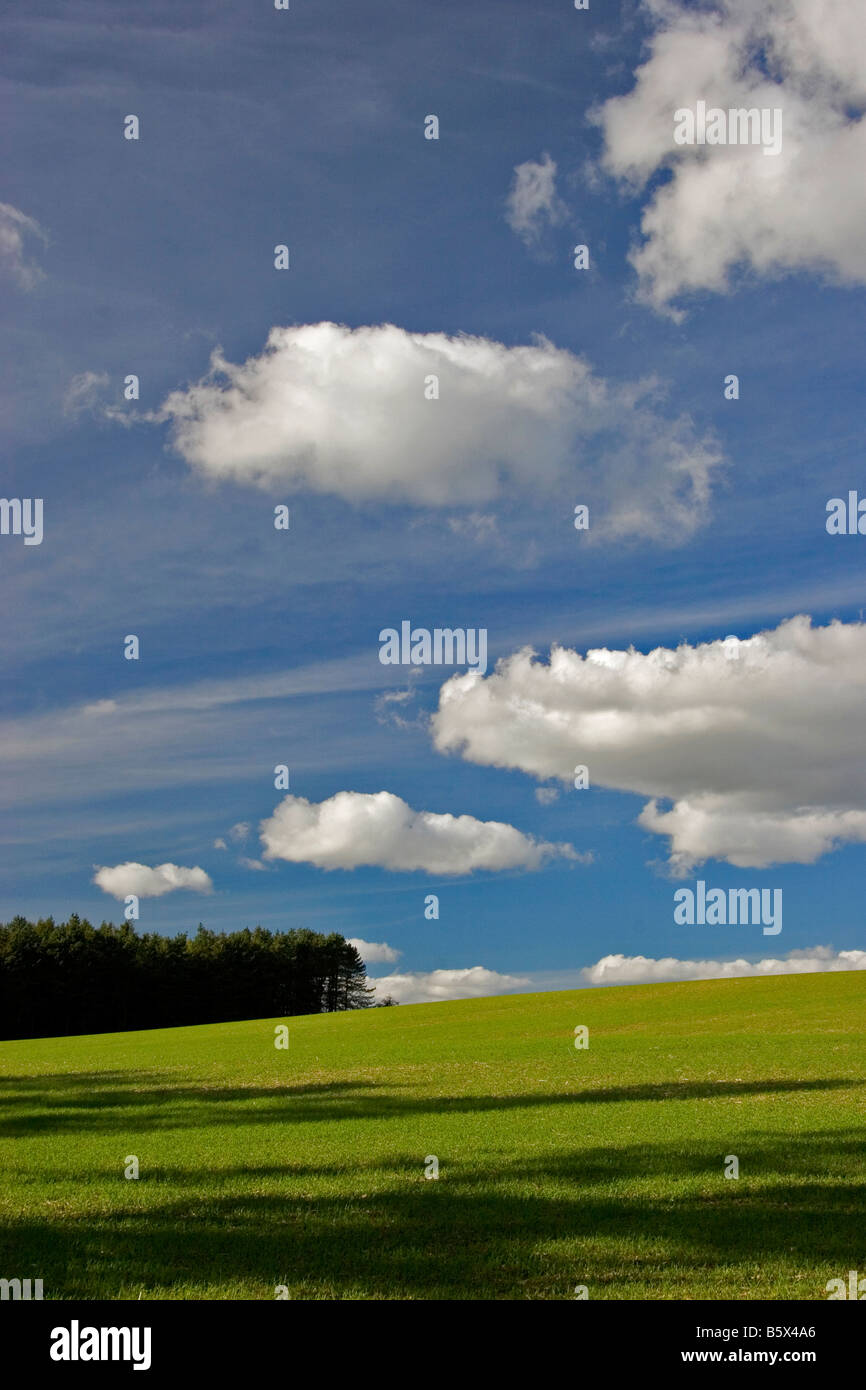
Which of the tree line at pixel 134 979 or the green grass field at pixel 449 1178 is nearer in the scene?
the green grass field at pixel 449 1178

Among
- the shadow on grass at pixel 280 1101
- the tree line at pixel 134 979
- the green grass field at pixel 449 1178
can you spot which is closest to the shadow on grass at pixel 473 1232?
the green grass field at pixel 449 1178

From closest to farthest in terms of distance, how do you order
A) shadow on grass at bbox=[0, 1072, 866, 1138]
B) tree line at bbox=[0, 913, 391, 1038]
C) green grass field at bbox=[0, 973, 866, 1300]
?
1. green grass field at bbox=[0, 973, 866, 1300]
2. shadow on grass at bbox=[0, 1072, 866, 1138]
3. tree line at bbox=[0, 913, 391, 1038]

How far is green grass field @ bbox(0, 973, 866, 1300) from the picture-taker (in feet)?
36.2

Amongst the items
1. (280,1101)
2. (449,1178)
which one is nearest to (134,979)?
(280,1101)

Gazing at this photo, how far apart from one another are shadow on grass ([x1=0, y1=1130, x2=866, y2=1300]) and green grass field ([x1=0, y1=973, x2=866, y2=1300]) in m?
0.05

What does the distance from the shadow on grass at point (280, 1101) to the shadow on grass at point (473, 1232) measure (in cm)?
774

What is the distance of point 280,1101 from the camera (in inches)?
1092

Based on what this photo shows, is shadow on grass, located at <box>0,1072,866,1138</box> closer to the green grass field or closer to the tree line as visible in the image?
the green grass field

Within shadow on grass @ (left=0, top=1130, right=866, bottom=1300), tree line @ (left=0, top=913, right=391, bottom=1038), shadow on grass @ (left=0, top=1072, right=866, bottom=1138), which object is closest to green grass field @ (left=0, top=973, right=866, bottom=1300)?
shadow on grass @ (left=0, top=1130, right=866, bottom=1300)

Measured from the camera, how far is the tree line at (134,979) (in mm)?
111125

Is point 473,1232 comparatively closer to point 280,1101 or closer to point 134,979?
point 280,1101

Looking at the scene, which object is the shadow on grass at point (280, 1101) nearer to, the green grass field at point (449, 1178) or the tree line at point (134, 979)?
the green grass field at point (449, 1178)

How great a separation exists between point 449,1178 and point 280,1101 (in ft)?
43.4

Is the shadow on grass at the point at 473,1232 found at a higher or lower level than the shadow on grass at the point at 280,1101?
higher
